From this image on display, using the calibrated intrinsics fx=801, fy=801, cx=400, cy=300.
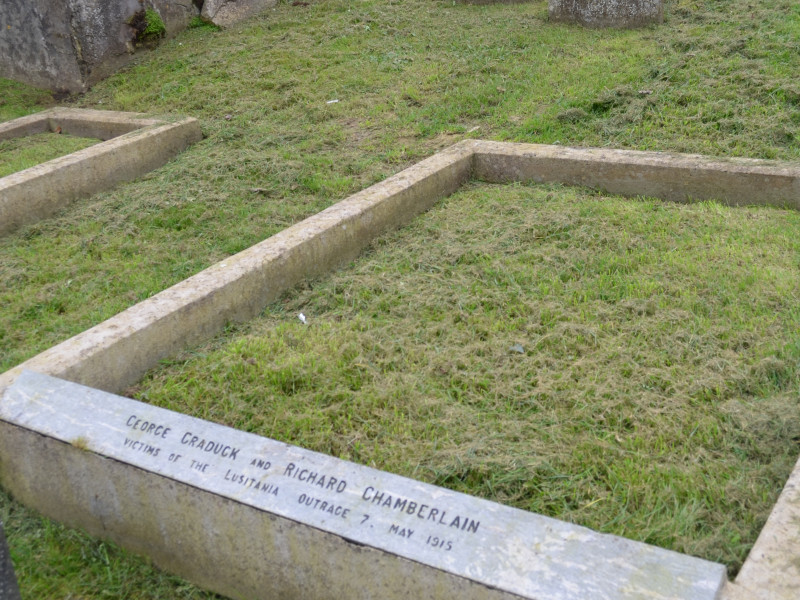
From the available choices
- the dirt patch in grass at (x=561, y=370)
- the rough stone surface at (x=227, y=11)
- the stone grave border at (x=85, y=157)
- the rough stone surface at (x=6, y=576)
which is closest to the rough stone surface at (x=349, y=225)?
the dirt patch in grass at (x=561, y=370)

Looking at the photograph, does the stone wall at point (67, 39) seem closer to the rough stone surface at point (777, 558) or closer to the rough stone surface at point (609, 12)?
the rough stone surface at point (609, 12)

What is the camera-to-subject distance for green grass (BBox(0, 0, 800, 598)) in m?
3.89

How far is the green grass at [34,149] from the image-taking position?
5.88 m

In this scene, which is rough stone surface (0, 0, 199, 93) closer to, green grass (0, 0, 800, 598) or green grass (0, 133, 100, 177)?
green grass (0, 0, 800, 598)

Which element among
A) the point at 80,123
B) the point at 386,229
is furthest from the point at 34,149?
the point at 386,229

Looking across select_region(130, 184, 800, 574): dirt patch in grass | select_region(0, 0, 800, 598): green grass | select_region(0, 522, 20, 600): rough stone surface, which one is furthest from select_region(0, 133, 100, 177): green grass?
select_region(0, 522, 20, 600): rough stone surface

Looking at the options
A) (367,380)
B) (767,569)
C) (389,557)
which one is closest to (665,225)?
(367,380)

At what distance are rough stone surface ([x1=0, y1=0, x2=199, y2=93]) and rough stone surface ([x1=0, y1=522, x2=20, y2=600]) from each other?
6.65 m

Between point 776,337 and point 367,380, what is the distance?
5.41 feet

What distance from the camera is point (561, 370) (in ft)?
10.3

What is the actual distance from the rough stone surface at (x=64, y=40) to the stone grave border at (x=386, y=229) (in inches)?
169

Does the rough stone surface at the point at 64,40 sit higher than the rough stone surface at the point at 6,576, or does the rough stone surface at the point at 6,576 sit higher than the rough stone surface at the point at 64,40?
the rough stone surface at the point at 64,40

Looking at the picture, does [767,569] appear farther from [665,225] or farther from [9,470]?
[665,225]

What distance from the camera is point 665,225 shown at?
4324mm
